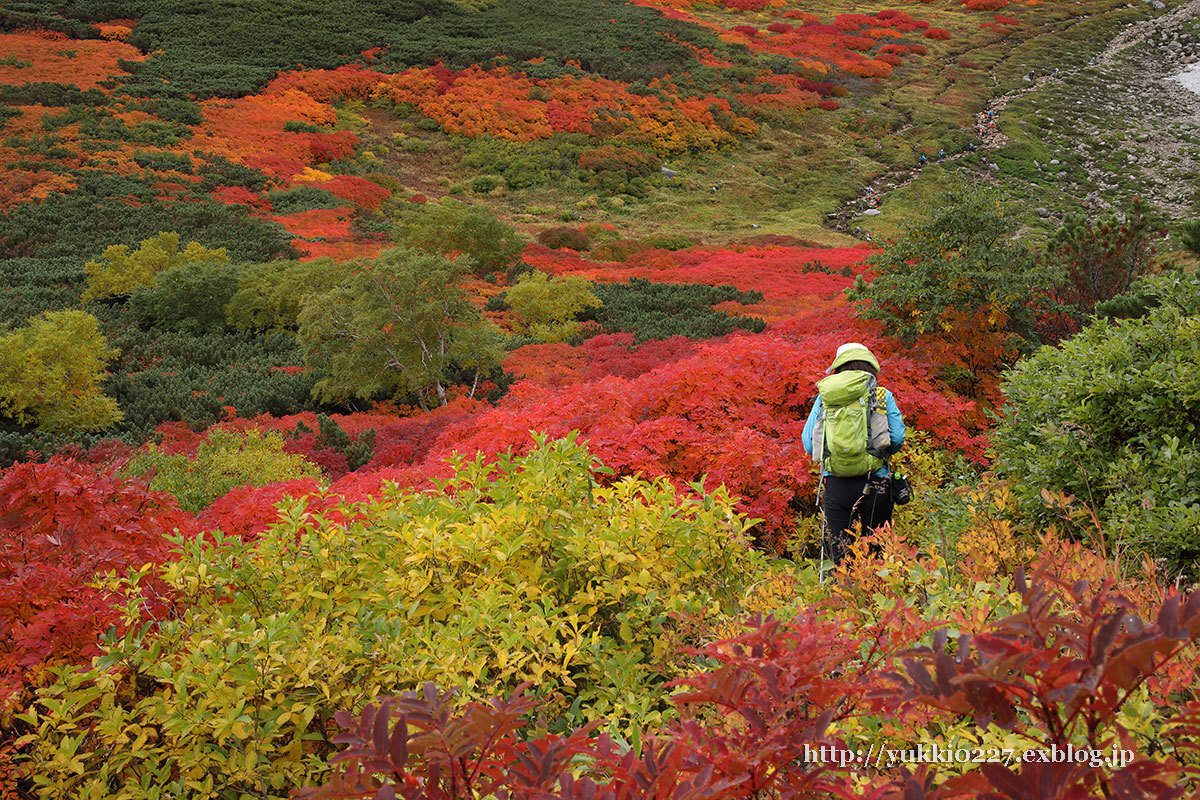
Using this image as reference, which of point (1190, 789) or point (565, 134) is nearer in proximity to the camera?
point (1190, 789)

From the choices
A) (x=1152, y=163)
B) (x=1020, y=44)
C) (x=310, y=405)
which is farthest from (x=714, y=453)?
(x=1020, y=44)

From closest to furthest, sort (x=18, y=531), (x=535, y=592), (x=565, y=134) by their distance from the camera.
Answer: (x=535, y=592) → (x=18, y=531) → (x=565, y=134)

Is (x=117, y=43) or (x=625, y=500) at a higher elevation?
(x=117, y=43)

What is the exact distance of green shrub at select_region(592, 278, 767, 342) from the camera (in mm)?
15461

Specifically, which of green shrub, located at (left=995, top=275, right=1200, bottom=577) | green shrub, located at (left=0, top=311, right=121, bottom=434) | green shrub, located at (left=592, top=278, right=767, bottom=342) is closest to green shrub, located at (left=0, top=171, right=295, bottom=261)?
green shrub, located at (left=0, top=311, right=121, bottom=434)

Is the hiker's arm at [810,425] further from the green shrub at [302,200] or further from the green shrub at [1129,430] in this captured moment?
the green shrub at [302,200]

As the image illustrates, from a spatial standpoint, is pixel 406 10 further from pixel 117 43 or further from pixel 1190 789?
pixel 1190 789

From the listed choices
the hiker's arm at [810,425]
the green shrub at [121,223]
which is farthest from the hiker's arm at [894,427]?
the green shrub at [121,223]

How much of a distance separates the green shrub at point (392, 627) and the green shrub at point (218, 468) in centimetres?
453

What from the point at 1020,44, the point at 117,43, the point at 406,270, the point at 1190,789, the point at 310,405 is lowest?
the point at 310,405

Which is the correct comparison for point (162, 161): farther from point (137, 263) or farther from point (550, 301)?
point (550, 301)

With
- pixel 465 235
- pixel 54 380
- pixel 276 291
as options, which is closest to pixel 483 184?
pixel 465 235

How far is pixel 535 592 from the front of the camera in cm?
280

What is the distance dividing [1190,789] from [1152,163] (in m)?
39.3
